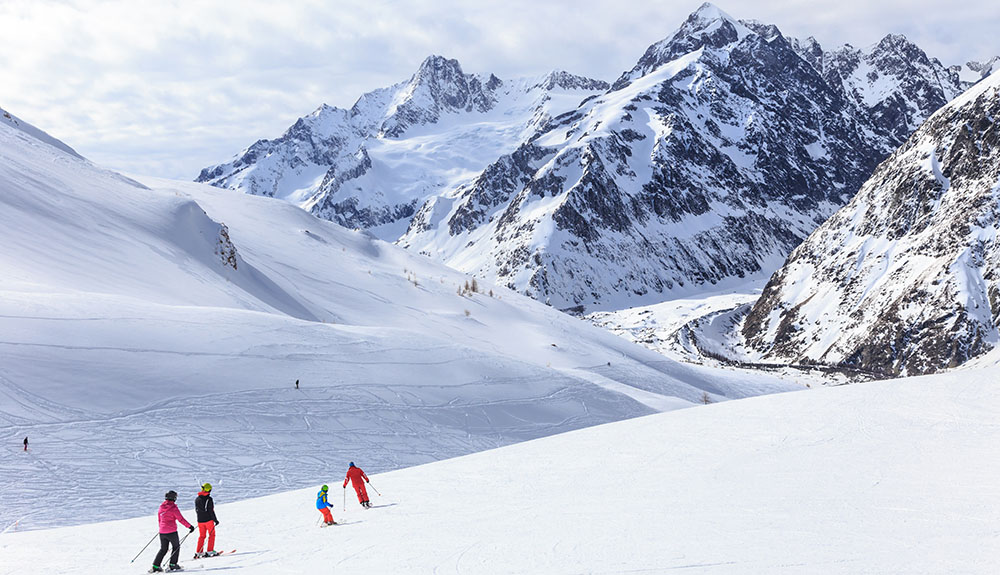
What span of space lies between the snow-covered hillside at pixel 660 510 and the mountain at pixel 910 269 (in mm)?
83093

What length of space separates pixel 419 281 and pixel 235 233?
32.7ft

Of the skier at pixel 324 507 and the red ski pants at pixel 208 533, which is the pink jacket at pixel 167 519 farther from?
the skier at pixel 324 507

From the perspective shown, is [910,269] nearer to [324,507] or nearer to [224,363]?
[224,363]

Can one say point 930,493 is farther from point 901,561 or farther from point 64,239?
point 64,239

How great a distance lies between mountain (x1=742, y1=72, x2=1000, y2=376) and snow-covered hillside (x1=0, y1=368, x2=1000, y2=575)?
273 ft

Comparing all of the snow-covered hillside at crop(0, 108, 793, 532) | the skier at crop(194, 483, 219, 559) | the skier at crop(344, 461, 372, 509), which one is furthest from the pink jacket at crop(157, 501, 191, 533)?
the snow-covered hillside at crop(0, 108, 793, 532)

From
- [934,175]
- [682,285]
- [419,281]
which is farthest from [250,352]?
[682,285]

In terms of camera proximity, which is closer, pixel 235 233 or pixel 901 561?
pixel 901 561

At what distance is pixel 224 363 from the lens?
19922mm

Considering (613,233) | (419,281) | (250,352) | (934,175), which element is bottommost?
(250,352)

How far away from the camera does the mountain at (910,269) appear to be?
8938 centimetres

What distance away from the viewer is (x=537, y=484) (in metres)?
13.9

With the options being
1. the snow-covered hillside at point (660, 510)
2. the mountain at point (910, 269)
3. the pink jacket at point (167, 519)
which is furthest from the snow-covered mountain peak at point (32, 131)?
the mountain at point (910, 269)

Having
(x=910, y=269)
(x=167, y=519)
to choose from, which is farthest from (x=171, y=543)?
(x=910, y=269)
